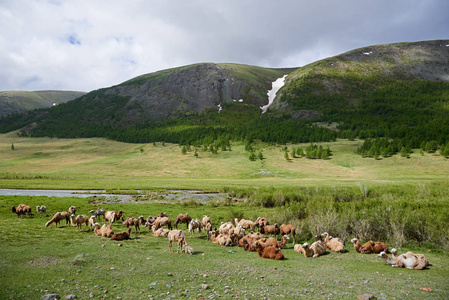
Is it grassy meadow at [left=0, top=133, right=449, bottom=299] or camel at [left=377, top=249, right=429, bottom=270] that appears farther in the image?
camel at [left=377, top=249, right=429, bottom=270]

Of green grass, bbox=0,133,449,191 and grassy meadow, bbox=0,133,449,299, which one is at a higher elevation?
grassy meadow, bbox=0,133,449,299

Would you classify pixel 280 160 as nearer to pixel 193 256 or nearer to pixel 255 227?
pixel 255 227

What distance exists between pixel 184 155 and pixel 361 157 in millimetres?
90144

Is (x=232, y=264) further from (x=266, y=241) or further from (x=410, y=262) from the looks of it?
(x=410, y=262)

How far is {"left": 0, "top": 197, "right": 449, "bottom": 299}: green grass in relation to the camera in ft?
30.6

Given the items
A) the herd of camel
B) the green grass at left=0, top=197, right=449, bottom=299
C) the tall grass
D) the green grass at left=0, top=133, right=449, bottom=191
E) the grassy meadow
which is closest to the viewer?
the green grass at left=0, top=197, right=449, bottom=299

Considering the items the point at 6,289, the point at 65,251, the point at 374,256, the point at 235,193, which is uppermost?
the point at 6,289

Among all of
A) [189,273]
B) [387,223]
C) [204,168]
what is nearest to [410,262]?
[387,223]

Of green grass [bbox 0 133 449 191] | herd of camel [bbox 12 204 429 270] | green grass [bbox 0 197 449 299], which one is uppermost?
green grass [bbox 0 197 449 299]

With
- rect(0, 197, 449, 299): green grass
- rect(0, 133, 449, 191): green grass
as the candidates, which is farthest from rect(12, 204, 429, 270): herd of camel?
rect(0, 133, 449, 191): green grass

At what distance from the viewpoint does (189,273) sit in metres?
11.6

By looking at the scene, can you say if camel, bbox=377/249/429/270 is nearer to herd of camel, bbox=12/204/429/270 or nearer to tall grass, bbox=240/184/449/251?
herd of camel, bbox=12/204/429/270

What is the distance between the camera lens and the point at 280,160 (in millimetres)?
120750

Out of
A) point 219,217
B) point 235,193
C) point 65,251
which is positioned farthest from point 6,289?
point 235,193
